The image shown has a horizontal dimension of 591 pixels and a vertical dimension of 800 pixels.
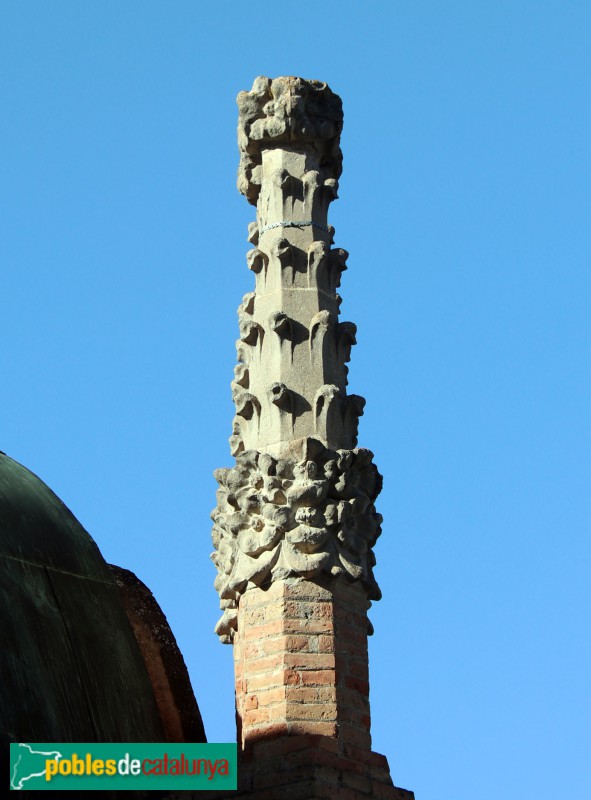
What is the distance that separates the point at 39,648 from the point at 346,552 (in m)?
1.84

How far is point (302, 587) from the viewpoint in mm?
9820

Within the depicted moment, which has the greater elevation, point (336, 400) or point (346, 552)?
point (336, 400)

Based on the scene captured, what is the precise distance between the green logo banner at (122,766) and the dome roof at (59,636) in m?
0.12

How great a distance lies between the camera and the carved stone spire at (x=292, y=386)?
9.95 metres

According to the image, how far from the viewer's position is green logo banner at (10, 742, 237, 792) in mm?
9297

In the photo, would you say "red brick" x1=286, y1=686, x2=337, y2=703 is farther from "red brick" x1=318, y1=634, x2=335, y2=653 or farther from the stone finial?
the stone finial

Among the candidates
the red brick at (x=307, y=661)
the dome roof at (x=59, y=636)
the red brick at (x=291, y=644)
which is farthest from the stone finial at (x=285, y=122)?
the red brick at (x=307, y=661)

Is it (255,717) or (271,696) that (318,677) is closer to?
(271,696)

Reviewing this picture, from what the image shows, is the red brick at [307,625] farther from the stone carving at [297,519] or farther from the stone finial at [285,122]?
the stone finial at [285,122]

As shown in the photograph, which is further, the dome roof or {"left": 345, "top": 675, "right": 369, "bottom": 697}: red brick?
{"left": 345, "top": 675, "right": 369, "bottom": 697}: red brick

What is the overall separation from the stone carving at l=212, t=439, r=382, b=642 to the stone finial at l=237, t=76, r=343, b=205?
2.24m

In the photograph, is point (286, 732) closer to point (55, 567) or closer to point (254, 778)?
point (254, 778)

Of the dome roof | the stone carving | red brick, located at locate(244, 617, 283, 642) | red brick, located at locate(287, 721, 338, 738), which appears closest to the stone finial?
the stone carving

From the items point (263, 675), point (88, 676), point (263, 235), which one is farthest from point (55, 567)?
point (263, 235)
